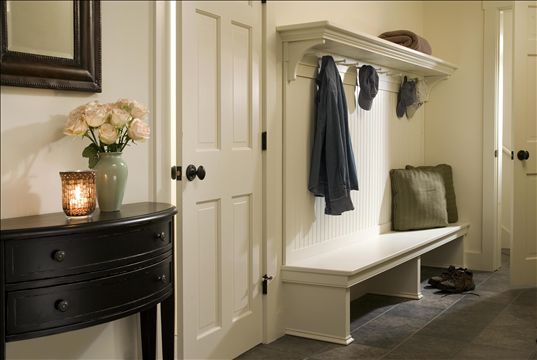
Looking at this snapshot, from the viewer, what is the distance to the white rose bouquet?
2.14 metres

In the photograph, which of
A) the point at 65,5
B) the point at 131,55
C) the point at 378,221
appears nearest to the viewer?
the point at 65,5

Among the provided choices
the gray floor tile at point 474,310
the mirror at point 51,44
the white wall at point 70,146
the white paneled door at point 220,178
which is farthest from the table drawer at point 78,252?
the gray floor tile at point 474,310

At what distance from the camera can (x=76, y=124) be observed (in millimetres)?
2129

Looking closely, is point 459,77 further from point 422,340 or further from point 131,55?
point 131,55

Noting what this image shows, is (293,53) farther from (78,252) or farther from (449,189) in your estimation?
(449,189)

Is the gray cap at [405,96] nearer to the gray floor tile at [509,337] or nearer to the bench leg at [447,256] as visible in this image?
the bench leg at [447,256]

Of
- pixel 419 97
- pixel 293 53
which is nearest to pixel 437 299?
pixel 419 97

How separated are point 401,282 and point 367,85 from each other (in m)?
1.37

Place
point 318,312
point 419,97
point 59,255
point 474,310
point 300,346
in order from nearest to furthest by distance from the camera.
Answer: point 59,255
point 300,346
point 318,312
point 474,310
point 419,97

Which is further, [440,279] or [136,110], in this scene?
[440,279]

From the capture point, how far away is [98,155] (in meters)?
2.23

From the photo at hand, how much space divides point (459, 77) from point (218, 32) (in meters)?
3.07

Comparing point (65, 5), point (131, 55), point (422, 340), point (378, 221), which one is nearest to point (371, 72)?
point (378, 221)

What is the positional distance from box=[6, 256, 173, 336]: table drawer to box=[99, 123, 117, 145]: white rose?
454 mm
